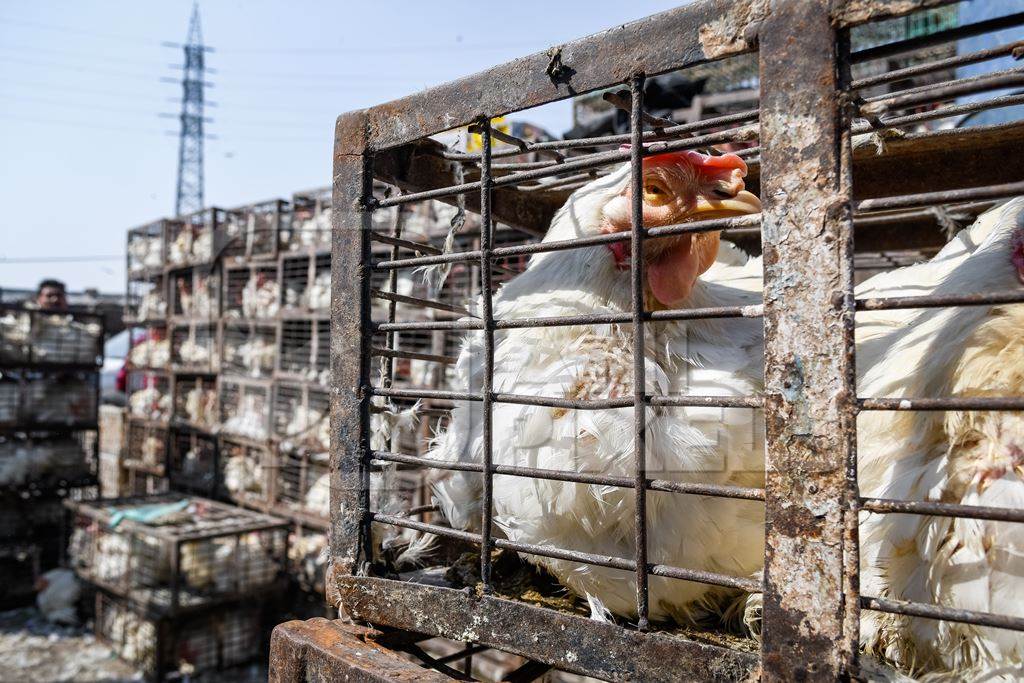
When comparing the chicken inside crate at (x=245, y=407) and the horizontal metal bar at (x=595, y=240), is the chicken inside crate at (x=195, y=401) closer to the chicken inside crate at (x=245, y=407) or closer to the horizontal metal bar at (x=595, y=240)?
the chicken inside crate at (x=245, y=407)

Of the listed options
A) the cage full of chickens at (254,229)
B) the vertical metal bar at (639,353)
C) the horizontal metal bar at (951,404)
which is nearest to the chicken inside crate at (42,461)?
the cage full of chickens at (254,229)

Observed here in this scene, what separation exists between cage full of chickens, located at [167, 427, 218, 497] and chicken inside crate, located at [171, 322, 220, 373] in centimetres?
73

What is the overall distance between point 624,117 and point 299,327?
12.0 feet

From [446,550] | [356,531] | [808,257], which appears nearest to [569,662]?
[356,531]

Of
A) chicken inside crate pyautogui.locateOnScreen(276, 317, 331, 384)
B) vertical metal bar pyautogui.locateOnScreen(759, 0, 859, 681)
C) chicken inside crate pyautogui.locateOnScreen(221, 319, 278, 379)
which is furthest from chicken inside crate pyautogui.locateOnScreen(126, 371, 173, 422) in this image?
vertical metal bar pyautogui.locateOnScreen(759, 0, 859, 681)

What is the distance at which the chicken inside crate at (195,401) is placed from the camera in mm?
7090

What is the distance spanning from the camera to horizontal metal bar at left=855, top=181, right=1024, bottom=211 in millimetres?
678

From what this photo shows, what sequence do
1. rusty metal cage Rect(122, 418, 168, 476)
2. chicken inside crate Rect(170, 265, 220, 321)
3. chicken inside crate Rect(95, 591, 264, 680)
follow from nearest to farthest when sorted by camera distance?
chicken inside crate Rect(95, 591, 264, 680), chicken inside crate Rect(170, 265, 220, 321), rusty metal cage Rect(122, 418, 168, 476)

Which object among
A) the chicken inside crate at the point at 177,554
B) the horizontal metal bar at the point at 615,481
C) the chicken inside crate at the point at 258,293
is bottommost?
the chicken inside crate at the point at 177,554

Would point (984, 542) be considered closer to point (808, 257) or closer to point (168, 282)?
point (808, 257)

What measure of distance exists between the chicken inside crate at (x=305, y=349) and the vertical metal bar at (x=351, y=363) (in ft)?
14.8

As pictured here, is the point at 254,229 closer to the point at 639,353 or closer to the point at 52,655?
the point at 52,655

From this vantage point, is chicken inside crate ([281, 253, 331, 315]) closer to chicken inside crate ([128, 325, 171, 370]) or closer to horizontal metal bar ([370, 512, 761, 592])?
chicken inside crate ([128, 325, 171, 370])

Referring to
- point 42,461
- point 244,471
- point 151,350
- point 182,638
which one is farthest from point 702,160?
point 151,350
